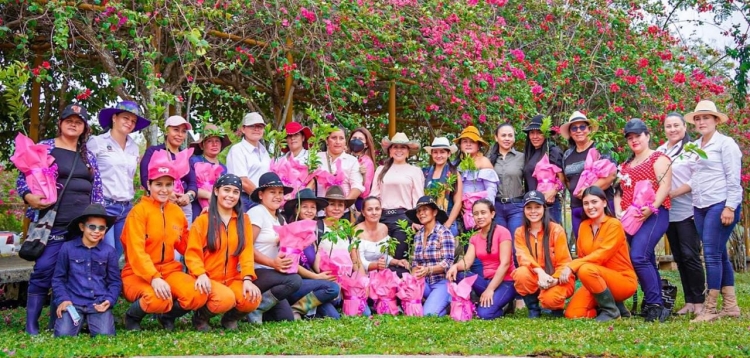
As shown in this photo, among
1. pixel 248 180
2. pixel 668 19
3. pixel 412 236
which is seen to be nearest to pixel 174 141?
pixel 248 180

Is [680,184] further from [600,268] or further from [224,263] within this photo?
[224,263]

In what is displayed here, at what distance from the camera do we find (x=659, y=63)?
11.9 meters

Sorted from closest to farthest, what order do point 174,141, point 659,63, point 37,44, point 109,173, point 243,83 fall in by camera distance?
point 109,173 < point 174,141 < point 37,44 < point 243,83 < point 659,63

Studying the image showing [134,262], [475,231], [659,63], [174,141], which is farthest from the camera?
[659,63]

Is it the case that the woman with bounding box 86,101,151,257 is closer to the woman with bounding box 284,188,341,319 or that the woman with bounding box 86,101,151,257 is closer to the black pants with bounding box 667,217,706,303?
the woman with bounding box 284,188,341,319

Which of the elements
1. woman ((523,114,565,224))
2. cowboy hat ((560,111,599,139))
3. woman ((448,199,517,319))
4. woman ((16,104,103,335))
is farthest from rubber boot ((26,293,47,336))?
cowboy hat ((560,111,599,139))

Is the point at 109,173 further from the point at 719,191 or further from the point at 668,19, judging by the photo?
the point at 668,19

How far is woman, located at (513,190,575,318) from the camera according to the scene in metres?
6.29

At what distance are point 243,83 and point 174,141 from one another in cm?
383

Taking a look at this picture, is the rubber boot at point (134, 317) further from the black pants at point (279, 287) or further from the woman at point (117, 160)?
the black pants at point (279, 287)

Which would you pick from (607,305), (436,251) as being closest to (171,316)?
(436,251)

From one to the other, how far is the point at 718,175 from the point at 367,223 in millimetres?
3075

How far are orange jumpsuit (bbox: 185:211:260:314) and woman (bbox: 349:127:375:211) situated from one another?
6.46 feet

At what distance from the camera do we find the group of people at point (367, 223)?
5598 mm
